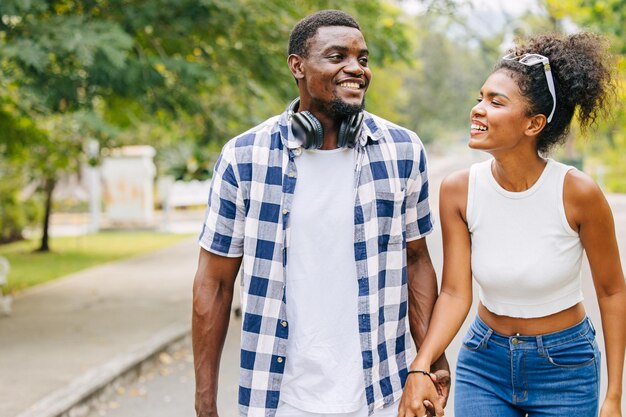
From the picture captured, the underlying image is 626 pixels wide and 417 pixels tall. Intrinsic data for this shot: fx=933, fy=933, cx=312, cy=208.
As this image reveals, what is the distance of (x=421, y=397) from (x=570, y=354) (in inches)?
19.9

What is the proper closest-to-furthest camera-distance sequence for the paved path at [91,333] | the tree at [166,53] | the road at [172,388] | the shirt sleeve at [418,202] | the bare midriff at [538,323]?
1. the bare midriff at [538,323]
2. the shirt sleeve at [418,202]
3. the road at [172,388]
4. the paved path at [91,333]
5. the tree at [166,53]

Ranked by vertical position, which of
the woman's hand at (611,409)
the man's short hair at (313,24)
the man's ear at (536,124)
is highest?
the man's short hair at (313,24)

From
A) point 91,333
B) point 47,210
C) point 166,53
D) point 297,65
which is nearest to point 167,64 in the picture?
point 166,53

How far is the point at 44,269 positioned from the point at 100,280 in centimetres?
218

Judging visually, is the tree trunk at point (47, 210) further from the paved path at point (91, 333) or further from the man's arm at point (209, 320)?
the man's arm at point (209, 320)

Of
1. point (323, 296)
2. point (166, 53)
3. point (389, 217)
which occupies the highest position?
point (166, 53)

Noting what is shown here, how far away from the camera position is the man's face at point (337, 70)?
2975mm

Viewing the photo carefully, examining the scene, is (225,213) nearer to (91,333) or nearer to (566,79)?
(566,79)

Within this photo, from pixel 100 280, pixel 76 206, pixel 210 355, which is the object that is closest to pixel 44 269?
pixel 100 280

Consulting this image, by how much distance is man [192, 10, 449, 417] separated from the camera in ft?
9.62

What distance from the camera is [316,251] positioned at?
9.64ft

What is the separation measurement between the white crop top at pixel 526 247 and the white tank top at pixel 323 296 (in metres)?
0.44

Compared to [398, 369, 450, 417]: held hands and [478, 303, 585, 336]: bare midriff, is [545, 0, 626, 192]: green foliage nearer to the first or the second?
[478, 303, 585, 336]: bare midriff

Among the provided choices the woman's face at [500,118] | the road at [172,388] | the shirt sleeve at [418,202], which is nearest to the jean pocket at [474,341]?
the shirt sleeve at [418,202]
